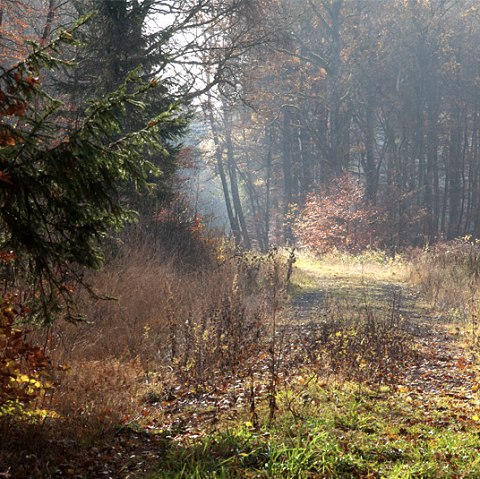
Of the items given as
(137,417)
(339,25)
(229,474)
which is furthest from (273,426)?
(339,25)

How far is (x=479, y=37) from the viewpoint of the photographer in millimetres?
40750

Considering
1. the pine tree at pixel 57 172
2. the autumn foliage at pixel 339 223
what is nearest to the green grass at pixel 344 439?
the pine tree at pixel 57 172

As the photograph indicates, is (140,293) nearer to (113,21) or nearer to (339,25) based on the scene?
(113,21)

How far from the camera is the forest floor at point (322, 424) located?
4754 mm

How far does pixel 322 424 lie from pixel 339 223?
26944 mm

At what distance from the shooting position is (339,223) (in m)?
32.2

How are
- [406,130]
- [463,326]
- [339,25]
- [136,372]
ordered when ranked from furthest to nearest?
[406,130] < [339,25] < [463,326] < [136,372]

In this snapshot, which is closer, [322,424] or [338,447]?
[338,447]

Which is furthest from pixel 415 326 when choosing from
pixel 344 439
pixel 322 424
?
pixel 344 439

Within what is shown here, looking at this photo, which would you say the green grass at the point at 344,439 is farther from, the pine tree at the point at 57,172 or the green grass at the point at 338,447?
the pine tree at the point at 57,172

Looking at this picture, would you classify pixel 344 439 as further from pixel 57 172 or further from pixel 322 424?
pixel 57 172

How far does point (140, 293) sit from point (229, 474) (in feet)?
20.1

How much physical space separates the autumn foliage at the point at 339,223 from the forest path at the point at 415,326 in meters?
7.84

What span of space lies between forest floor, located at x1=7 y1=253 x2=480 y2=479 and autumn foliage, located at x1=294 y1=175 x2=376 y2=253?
21.2 meters
